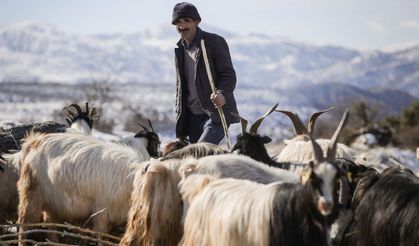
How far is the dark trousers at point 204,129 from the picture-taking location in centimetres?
605

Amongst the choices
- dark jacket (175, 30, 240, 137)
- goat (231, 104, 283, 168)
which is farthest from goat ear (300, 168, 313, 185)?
dark jacket (175, 30, 240, 137)

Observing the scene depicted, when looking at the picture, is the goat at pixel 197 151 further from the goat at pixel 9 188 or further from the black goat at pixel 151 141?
the goat at pixel 9 188

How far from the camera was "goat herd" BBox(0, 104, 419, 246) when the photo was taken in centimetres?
367

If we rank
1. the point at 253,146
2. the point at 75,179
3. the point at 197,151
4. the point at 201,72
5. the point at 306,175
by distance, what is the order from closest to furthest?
the point at 306,175 < the point at 197,151 < the point at 253,146 < the point at 75,179 < the point at 201,72

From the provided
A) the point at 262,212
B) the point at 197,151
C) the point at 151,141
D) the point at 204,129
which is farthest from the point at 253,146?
the point at 151,141

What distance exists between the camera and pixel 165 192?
447 centimetres

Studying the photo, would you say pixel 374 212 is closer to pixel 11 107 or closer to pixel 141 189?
pixel 141 189

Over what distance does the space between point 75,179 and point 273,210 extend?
8.44 ft

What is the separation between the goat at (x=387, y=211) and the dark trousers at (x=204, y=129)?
174cm

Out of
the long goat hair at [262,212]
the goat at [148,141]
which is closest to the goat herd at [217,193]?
the long goat hair at [262,212]

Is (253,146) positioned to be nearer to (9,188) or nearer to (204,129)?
(204,129)

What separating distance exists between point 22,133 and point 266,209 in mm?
5311

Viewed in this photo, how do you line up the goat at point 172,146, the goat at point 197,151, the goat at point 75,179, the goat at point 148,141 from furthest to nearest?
the goat at point 148,141, the goat at point 172,146, the goat at point 75,179, the goat at point 197,151

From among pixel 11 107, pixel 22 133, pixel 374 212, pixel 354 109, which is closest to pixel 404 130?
pixel 354 109
